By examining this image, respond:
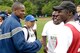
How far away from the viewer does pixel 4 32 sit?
17.8ft

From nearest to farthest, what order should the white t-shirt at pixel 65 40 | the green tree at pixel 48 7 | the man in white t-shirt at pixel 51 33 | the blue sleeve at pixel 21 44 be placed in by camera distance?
the white t-shirt at pixel 65 40, the blue sleeve at pixel 21 44, the man in white t-shirt at pixel 51 33, the green tree at pixel 48 7

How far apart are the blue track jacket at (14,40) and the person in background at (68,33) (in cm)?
112

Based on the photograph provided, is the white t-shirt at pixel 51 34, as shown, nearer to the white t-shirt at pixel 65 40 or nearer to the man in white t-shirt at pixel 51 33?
the man in white t-shirt at pixel 51 33

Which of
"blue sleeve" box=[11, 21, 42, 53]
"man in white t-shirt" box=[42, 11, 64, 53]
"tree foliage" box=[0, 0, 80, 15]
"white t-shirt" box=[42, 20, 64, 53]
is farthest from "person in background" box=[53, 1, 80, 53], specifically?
"tree foliage" box=[0, 0, 80, 15]

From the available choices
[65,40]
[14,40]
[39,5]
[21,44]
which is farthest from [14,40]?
[39,5]

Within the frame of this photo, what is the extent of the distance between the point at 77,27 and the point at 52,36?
109 inches

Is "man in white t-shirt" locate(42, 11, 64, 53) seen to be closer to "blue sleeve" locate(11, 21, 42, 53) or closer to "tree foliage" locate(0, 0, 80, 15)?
"blue sleeve" locate(11, 21, 42, 53)

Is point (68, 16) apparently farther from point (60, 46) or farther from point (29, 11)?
point (29, 11)

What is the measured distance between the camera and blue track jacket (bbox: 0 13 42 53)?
5.26 metres

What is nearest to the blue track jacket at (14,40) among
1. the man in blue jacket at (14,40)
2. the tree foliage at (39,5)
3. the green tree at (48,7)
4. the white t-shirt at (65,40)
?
the man in blue jacket at (14,40)

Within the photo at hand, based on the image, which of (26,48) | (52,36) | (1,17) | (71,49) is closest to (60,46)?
(71,49)

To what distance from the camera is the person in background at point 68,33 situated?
410 cm

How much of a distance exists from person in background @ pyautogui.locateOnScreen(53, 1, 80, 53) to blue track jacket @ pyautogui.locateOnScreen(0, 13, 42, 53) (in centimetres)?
112

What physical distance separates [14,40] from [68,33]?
4.64ft
